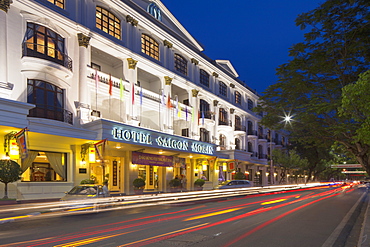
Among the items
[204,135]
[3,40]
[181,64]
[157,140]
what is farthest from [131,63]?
[204,135]

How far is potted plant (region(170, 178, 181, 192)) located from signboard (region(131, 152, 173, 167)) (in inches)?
65.8

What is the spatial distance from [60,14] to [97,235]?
18991 millimetres

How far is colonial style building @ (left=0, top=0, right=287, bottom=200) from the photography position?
20.9m

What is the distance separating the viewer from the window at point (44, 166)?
21.9m

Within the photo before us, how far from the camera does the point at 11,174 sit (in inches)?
722

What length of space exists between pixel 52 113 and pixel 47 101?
88 centimetres

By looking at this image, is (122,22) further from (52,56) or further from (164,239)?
(164,239)

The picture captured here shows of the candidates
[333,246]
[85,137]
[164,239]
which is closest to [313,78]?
[333,246]

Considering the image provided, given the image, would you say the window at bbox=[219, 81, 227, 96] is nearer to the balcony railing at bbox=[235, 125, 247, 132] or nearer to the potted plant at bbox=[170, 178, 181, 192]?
the balcony railing at bbox=[235, 125, 247, 132]

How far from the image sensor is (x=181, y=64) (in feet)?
126

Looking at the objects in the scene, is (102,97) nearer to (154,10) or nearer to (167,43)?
(167,43)

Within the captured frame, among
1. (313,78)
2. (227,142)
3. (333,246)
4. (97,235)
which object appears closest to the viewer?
(333,246)

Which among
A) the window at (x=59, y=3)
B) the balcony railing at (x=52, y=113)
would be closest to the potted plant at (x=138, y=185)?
the balcony railing at (x=52, y=113)

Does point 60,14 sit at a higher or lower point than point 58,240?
higher
